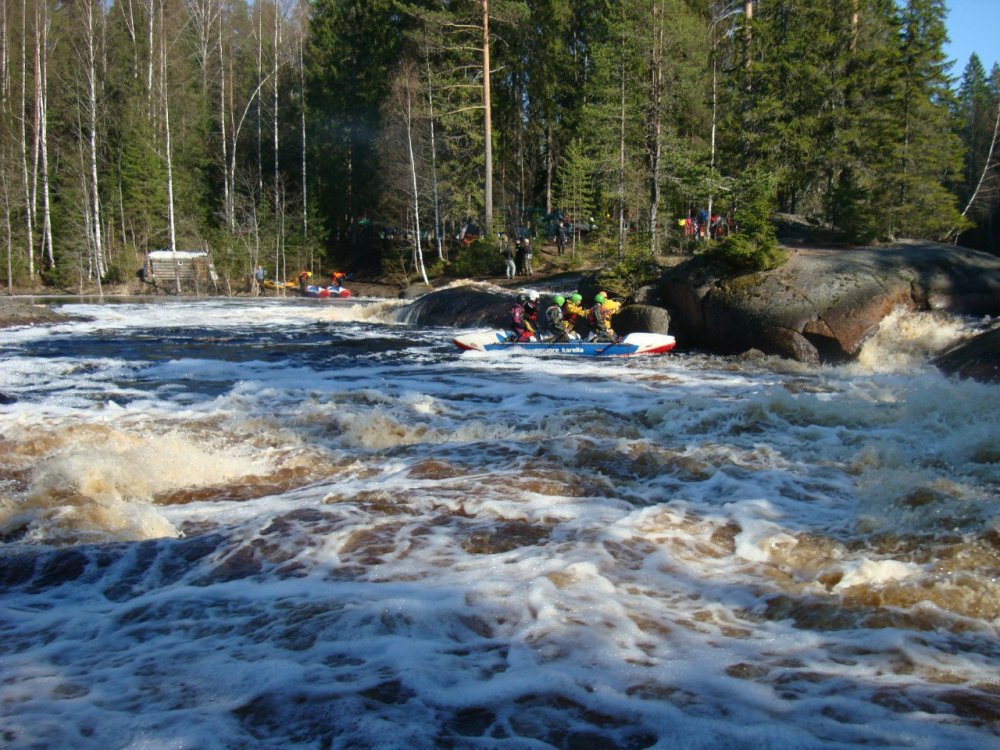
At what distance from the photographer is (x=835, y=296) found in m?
13.6

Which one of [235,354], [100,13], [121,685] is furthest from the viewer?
[100,13]

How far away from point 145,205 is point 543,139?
63.6 feet

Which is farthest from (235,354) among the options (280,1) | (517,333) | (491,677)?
(280,1)

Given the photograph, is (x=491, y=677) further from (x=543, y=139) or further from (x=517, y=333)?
(x=543, y=139)

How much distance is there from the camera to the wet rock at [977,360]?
9914 millimetres

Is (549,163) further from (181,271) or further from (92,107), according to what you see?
(92,107)

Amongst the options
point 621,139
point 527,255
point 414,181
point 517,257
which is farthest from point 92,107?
point 621,139

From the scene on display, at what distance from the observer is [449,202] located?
1347 inches

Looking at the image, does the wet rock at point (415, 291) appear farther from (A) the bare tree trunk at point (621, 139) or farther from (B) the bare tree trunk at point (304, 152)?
(B) the bare tree trunk at point (304, 152)

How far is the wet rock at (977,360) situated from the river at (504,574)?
A: 1.20 metres

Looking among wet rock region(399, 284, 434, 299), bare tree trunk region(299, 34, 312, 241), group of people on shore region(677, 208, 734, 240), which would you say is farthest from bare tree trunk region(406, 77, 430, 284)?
group of people on shore region(677, 208, 734, 240)

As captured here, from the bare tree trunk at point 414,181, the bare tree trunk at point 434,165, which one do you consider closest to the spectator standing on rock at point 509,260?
Result: the bare tree trunk at point 414,181

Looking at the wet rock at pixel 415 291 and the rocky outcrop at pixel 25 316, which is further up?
the wet rock at pixel 415 291

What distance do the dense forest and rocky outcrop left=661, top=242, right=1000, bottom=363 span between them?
1.92 metres
